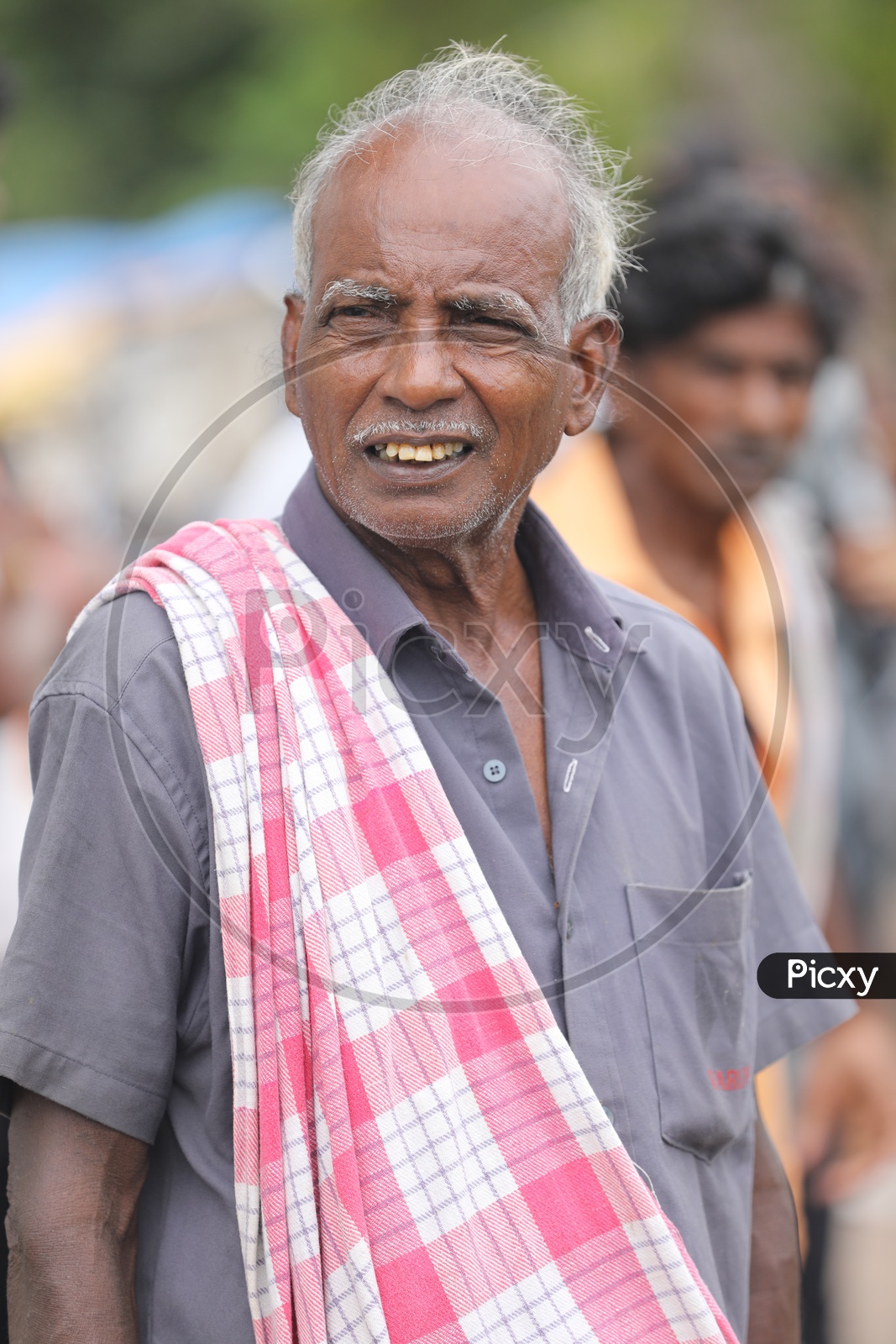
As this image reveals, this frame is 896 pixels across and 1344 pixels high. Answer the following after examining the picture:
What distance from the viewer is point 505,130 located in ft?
4.24

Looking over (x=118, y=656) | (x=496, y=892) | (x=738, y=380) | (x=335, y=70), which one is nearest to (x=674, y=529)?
(x=738, y=380)

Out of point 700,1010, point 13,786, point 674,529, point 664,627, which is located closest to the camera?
point 700,1010

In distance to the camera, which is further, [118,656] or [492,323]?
[492,323]

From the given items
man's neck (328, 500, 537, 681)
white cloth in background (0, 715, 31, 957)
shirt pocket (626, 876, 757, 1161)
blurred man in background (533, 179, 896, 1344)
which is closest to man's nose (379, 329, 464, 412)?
man's neck (328, 500, 537, 681)

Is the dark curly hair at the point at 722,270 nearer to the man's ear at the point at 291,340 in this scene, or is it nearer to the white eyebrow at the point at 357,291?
the man's ear at the point at 291,340

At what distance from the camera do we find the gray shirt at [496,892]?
3.66 feet

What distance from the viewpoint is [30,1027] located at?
1.10 m

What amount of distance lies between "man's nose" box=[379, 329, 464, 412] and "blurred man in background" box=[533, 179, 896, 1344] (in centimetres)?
103

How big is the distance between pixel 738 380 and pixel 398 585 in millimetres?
1587

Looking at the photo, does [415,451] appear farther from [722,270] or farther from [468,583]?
[722,270]

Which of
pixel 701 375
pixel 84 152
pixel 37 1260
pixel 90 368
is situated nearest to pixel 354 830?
pixel 37 1260

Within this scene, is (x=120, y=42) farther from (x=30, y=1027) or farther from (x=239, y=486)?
(x=30, y=1027)

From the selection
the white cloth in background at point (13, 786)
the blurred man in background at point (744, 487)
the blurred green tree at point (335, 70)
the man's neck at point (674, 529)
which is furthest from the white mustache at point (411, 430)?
the blurred green tree at point (335, 70)

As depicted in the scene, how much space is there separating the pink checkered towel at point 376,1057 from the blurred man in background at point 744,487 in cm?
113
